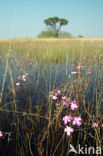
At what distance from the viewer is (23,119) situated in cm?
120

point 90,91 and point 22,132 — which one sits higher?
point 90,91

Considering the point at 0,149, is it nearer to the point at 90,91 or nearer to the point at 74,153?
the point at 74,153

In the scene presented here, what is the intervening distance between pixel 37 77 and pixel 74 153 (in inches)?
53.9

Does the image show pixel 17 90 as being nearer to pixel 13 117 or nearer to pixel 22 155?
pixel 13 117

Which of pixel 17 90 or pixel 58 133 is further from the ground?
pixel 17 90

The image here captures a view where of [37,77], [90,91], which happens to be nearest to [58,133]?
[90,91]

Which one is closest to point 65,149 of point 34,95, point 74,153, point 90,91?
point 74,153

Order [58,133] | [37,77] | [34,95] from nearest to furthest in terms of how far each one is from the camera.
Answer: [58,133]
[34,95]
[37,77]

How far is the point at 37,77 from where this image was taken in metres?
2.16

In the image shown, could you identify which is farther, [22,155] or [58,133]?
[58,133]

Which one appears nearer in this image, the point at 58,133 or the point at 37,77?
the point at 58,133

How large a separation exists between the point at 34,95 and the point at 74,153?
33.3 inches

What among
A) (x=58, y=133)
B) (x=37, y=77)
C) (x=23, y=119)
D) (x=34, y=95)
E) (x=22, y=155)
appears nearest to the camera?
(x=22, y=155)

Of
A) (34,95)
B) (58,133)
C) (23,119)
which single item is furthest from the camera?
(34,95)
